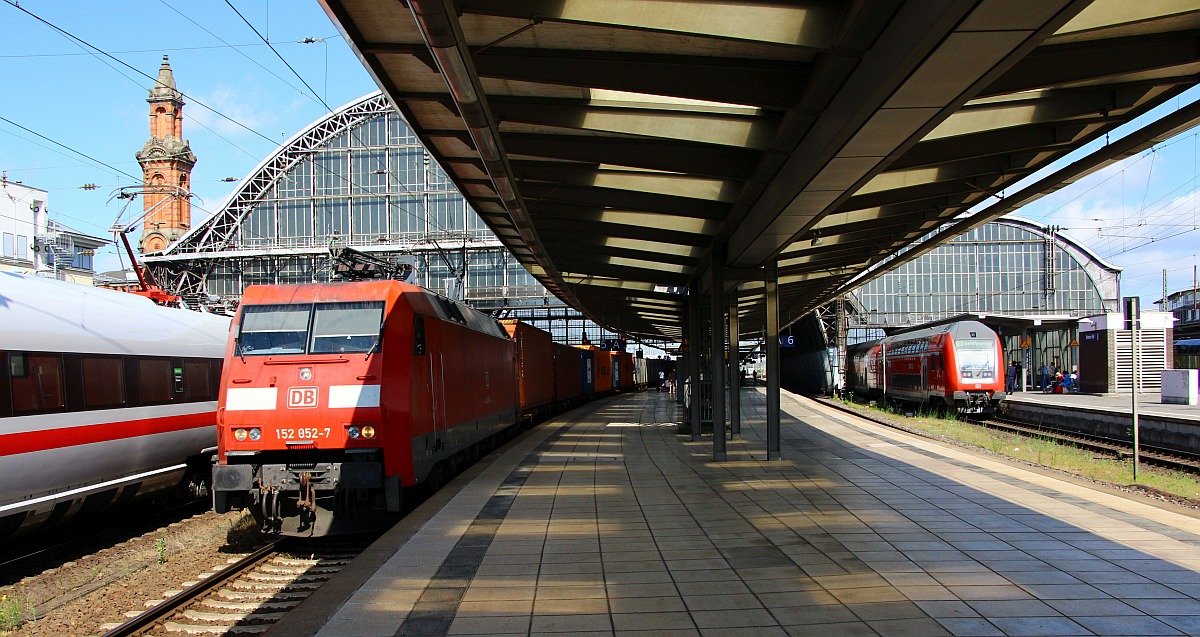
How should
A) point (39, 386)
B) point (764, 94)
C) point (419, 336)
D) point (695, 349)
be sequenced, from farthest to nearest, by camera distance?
point (695, 349) < point (419, 336) < point (39, 386) < point (764, 94)

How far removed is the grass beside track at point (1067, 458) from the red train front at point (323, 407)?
377 inches

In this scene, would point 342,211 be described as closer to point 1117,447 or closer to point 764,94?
point 1117,447

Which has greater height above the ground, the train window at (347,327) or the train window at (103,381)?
the train window at (347,327)

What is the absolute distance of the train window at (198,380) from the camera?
11.6 metres

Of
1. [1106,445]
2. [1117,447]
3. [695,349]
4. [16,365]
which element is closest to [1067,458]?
[1117,447]

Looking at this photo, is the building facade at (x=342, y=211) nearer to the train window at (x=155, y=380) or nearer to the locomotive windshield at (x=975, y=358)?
the locomotive windshield at (x=975, y=358)

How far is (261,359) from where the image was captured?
8828 mm

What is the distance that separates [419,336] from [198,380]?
14.9 feet

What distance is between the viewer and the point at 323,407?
852 centimetres

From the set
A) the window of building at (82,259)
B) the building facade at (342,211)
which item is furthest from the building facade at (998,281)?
the window of building at (82,259)

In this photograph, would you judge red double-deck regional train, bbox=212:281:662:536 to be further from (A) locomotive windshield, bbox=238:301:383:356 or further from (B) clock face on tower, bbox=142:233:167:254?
(B) clock face on tower, bbox=142:233:167:254

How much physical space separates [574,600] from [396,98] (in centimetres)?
449

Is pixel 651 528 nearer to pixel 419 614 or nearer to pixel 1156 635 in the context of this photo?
pixel 419 614

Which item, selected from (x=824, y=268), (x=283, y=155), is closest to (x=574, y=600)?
(x=824, y=268)
